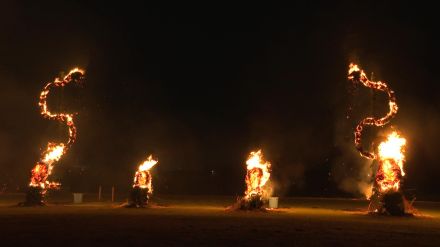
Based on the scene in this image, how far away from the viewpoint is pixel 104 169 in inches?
2216

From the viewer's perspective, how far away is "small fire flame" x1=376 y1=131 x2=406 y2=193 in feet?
86.1

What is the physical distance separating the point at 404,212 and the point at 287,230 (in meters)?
9.38

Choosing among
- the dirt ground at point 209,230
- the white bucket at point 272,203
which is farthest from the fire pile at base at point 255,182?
the dirt ground at point 209,230

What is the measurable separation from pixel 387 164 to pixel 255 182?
20.7 feet

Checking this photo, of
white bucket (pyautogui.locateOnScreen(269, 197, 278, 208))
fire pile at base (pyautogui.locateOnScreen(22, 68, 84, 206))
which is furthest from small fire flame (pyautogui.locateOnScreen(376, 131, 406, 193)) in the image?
fire pile at base (pyautogui.locateOnScreen(22, 68, 84, 206))

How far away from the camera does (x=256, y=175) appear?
2864 cm

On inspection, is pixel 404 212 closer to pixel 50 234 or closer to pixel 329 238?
pixel 329 238

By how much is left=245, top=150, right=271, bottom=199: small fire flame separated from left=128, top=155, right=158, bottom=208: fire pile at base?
5.44 metres

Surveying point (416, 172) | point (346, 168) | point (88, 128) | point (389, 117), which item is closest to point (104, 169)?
point (88, 128)

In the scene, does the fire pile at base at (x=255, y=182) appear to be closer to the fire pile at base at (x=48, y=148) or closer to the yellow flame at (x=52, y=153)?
the fire pile at base at (x=48, y=148)

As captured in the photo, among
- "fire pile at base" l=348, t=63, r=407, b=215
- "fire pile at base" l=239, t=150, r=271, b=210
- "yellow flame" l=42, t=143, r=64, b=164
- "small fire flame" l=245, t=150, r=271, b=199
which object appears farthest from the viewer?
"yellow flame" l=42, t=143, r=64, b=164

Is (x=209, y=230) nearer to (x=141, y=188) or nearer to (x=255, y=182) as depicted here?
(x=255, y=182)

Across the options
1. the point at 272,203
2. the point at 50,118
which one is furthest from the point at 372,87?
the point at 50,118

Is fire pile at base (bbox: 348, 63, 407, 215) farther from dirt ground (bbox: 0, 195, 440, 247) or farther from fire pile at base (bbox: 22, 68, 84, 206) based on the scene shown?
fire pile at base (bbox: 22, 68, 84, 206)
